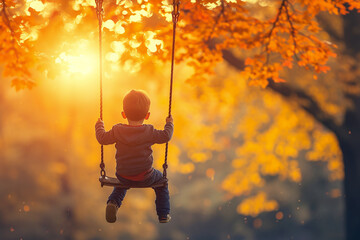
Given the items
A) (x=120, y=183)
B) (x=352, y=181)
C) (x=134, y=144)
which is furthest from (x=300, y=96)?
(x=120, y=183)

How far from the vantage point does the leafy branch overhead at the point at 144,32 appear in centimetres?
600

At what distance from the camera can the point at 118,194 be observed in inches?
178

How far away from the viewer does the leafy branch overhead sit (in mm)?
6004

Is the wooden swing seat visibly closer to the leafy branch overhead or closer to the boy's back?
the boy's back

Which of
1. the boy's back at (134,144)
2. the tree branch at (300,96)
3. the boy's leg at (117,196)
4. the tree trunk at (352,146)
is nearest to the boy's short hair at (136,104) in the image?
the boy's back at (134,144)

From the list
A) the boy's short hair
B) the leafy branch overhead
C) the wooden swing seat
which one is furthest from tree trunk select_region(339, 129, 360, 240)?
the boy's short hair

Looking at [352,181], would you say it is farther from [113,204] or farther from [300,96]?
[113,204]

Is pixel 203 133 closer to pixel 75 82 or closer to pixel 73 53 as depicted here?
pixel 75 82

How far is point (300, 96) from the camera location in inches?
366

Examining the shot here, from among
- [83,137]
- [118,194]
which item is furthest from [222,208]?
[118,194]

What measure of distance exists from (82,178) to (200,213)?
1134 cm

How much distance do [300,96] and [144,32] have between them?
4.25 m

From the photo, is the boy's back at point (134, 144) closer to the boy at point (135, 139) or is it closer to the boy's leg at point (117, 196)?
the boy at point (135, 139)

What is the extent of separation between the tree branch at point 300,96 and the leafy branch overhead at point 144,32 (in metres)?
1.22
